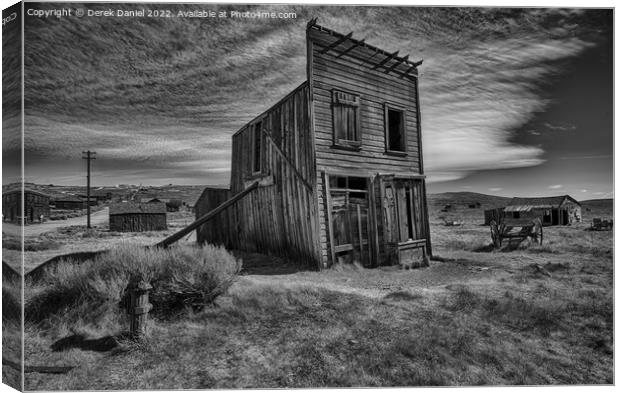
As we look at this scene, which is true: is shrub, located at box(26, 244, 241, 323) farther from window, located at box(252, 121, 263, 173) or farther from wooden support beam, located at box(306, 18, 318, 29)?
window, located at box(252, 121, 263, 173)

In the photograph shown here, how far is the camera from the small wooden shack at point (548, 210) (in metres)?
26.3

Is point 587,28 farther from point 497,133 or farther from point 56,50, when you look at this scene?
point 56,50

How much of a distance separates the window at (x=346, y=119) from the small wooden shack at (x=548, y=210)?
2270 cm

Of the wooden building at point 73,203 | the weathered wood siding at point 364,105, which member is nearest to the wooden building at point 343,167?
the weathered wood siding at point 364,105

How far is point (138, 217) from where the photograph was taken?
19.9 metres

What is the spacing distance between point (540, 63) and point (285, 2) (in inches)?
156

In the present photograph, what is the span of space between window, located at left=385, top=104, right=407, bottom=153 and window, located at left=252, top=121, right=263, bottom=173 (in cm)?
392

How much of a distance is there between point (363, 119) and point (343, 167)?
4.66 feet

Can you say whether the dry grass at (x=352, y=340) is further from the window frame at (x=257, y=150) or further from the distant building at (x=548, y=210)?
the distant building at (x=548, y=210)

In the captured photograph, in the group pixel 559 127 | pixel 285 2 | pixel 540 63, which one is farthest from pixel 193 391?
pixel 540 63

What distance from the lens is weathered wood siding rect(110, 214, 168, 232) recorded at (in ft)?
63.4

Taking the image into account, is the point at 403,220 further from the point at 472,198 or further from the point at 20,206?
the point at 20,206

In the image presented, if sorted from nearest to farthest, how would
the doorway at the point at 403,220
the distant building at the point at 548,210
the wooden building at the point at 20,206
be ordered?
the wooden building at the point at 20,206 → the doorway at the point at 403,220 → the distant building at the point at 548,210

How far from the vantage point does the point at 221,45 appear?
4.78 metres
